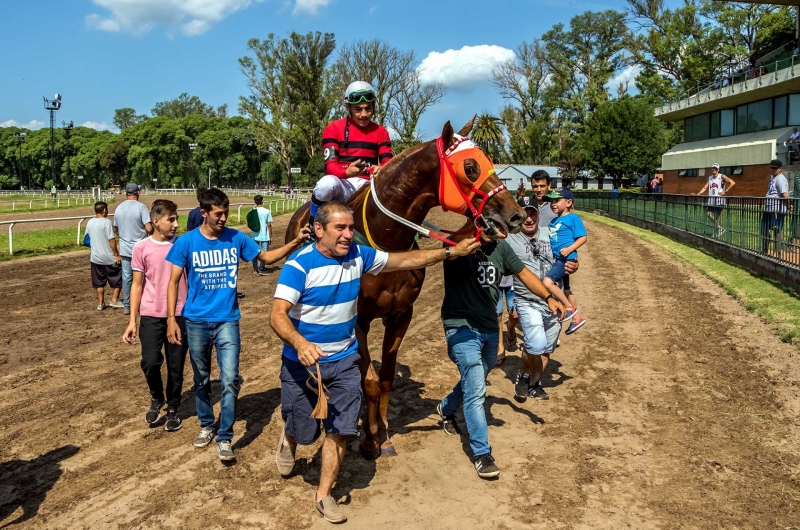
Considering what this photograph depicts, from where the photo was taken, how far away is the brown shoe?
3.77 meters

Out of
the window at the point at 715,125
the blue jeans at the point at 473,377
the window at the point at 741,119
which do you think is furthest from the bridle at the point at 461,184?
the window at the point at 715,125

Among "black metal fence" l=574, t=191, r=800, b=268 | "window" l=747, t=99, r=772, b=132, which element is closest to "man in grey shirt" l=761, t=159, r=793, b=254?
"black metal fence" l=574, t=191, r=800, b=268

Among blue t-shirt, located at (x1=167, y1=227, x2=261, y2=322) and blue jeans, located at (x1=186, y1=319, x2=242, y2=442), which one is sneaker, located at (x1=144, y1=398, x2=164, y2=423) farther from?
blue t-shirt, located at (x1=167, y1=227, x2=261, y2=322)

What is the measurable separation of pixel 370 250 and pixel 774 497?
3186 mm

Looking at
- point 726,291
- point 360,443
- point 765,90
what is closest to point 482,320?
point 360,443

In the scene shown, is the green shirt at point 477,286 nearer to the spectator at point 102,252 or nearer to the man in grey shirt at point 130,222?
the man in grey shirt at point 130,222

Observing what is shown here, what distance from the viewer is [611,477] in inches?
174

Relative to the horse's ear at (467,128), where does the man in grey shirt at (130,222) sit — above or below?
below

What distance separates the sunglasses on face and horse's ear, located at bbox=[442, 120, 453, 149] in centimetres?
129

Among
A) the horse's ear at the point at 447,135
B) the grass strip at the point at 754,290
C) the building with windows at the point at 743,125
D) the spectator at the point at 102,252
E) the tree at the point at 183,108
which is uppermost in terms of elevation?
the tree at the point at 183,108

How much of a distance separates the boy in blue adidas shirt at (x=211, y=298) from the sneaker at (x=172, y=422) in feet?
1.69

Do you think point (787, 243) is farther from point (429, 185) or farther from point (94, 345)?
point (94, 345)

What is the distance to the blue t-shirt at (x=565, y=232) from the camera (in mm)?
6762

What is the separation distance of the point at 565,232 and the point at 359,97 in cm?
291
